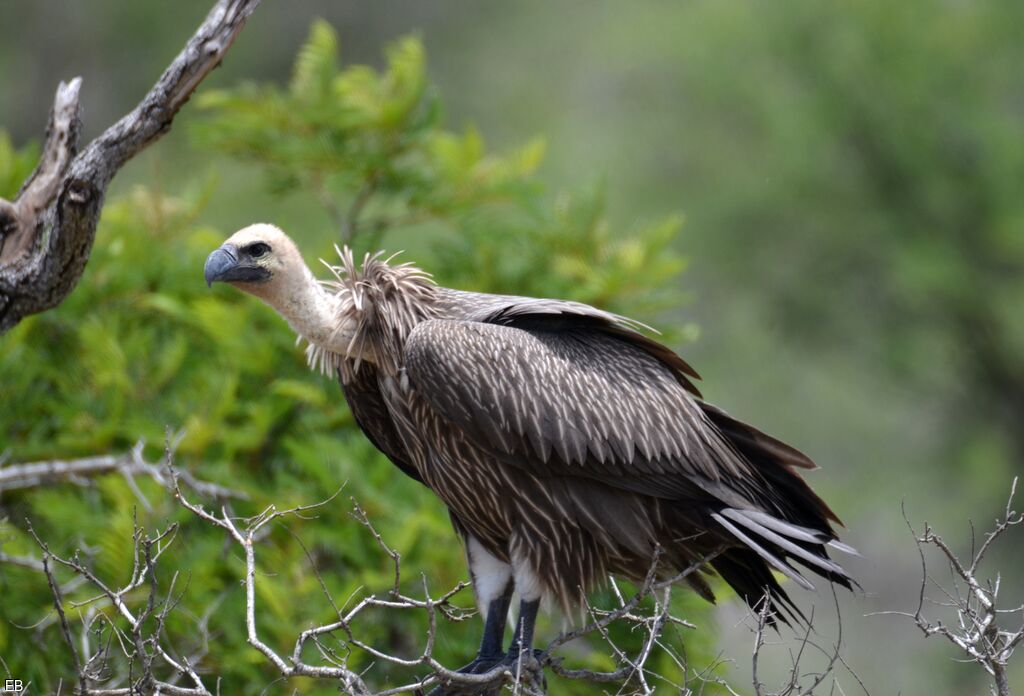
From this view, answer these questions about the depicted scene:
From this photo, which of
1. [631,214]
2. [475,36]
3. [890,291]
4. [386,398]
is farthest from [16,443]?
[475,36]

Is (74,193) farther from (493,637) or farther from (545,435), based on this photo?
(493,637)

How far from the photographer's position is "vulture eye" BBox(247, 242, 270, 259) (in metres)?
4.55

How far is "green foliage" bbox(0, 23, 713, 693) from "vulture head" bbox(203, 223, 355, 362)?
1.92m

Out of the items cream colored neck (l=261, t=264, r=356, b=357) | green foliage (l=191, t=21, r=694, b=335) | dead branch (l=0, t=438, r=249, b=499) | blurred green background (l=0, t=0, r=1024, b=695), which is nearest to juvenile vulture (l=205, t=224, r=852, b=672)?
cream colored neck (l=261, t=264, r=356, b=357)

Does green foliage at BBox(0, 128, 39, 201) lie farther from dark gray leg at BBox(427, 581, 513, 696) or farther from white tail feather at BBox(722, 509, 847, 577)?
white tail feather at BBox(722, 509, 847, 577)

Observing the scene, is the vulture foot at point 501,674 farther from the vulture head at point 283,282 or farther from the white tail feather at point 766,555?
the vulture head at point 283,282

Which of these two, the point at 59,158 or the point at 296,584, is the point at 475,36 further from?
the point at 59,158

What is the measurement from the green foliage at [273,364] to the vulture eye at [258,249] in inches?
78.4

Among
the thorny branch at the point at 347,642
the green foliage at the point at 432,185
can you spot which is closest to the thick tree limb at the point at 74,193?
the thorny branch at the point at 347,642

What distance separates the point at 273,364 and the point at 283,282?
2.88 m

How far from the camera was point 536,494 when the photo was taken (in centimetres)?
449

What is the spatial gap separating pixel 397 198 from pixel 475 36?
1318 cm

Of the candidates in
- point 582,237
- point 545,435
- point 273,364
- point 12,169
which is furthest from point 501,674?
point 12,169

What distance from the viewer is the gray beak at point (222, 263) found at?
4434 millimetres
